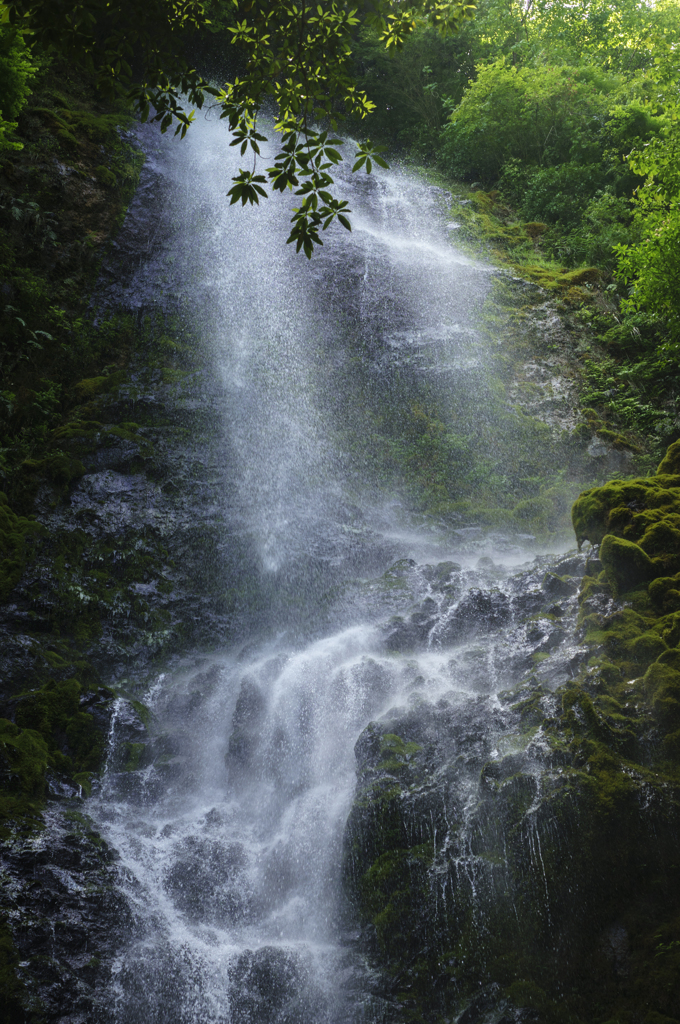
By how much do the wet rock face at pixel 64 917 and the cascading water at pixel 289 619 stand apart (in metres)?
0.19

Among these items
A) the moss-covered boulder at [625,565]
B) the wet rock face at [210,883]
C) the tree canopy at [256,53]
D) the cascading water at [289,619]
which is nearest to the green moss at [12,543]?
the cascading water at [289,619]

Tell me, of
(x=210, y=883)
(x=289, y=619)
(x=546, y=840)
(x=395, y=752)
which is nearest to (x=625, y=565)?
(x=546, y=840)

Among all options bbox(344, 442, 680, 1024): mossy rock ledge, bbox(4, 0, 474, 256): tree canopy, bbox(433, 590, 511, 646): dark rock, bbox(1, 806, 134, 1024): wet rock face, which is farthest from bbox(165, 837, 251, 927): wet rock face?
bbox(4, 0, 474, 256): tree canopy

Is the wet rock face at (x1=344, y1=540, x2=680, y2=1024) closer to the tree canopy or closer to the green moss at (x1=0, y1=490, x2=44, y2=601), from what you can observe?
the tree canopy

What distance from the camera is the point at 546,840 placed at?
16.9ft

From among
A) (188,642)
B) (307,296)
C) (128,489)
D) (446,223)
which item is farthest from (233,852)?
(446,223)

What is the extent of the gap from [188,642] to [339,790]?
386 centimetres

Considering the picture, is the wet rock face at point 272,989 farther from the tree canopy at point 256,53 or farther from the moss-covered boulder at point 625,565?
the tree canopy at point 256,53

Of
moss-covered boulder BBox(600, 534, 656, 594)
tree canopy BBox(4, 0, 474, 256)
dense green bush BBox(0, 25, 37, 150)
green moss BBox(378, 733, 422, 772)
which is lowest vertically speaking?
green moss BBox(378, 733, 422, 772)

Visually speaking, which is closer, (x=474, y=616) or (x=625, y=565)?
(x=625, y=565)

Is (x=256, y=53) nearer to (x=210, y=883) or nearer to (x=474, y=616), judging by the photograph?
(x=474, y=616)

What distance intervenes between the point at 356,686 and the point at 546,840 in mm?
3521

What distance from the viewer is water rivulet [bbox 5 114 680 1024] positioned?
5117mm

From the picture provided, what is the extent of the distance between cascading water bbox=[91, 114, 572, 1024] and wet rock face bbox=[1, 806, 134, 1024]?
0.62 ft
